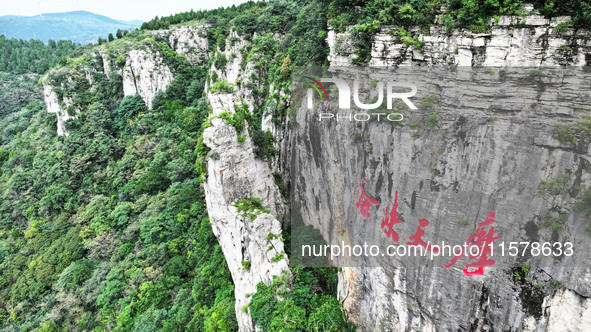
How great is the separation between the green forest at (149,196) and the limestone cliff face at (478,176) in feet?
3.93

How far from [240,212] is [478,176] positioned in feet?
43.7

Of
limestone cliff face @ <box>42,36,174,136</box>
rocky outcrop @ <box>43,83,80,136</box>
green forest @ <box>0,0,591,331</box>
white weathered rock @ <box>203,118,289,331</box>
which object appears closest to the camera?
green forest @ <box>0,0,591,331</box>

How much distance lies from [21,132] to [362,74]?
58.7m

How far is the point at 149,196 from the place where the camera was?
32.7 metres

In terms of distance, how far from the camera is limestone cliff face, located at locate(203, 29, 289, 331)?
60.2 feet

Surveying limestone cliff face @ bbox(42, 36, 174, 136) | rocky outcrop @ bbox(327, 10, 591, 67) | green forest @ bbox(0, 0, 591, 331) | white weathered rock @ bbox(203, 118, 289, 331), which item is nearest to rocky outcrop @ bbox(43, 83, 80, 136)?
limestone cliff face @ bbox(42, 36, 174, 136)

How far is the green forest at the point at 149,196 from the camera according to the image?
16594 millimetres

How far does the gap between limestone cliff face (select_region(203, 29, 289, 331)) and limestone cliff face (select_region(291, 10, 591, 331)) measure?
552 cm

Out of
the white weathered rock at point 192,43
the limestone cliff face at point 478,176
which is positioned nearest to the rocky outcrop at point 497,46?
the limestone cliff face at point 478,176

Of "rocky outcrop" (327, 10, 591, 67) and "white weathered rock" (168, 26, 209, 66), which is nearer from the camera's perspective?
"rocky outcrop" (327, 10, 591, 67)

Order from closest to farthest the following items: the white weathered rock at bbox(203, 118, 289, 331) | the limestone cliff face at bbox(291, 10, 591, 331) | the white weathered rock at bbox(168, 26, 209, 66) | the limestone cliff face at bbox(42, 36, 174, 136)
Answer: the limestone cliff face at bbox(291, 10, 591, 331) → the white weathered rock at bbox(203, 118, 289, 331) → the limestone cliff face at bbox(42, 36, 174, 136) → the white weathered rock at bbox(168, 26, 209, 66)

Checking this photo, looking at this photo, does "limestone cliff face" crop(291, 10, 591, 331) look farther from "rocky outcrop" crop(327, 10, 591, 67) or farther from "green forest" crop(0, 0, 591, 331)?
"green forest" crop(0, 0, 591, 331)

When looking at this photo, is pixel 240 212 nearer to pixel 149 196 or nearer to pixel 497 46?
pixel 497 46

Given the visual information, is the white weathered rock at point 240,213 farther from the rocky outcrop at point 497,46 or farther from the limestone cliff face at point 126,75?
the limestone cliff face at point 126,75
